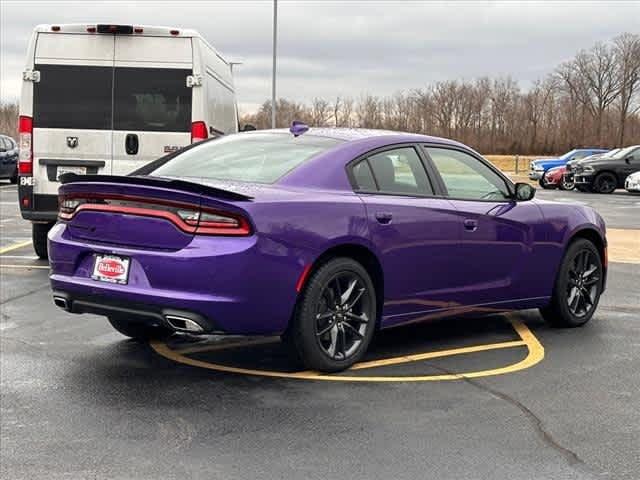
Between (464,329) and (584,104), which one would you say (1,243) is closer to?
(464,329)

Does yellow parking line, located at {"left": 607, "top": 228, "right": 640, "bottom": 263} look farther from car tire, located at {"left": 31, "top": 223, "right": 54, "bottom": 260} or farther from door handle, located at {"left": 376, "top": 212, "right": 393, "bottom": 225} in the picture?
car tire, located at {"left": 31, "top": 223, "right": 54, "bottom": 260}

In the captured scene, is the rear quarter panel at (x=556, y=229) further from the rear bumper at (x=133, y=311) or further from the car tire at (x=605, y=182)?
the car tire at (x=605, y=182)

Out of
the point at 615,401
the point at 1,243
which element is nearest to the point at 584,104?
the point at 1,243

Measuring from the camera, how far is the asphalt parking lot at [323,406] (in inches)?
157

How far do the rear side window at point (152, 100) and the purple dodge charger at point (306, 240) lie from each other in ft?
12.6

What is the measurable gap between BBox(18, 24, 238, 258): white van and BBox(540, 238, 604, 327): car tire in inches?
184

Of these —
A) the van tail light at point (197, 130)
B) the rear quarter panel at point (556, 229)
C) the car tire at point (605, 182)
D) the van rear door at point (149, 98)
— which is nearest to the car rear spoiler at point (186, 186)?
the rear quarter panel at point (556, 229)

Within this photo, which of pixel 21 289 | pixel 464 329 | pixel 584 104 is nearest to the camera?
pixel 464 329

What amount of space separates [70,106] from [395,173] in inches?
213

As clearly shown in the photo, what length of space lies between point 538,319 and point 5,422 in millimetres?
4709

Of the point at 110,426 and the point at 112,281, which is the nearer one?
the point at 110,426

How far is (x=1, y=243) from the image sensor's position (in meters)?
12.7

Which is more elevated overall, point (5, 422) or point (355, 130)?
point (355, 130)

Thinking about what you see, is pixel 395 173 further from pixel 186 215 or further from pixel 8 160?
pixel 8 160
